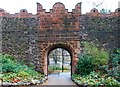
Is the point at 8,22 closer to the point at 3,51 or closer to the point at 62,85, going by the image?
the point at 3,51

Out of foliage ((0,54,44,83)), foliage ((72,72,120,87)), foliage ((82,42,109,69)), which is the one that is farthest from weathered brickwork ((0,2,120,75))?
foliage ((72,72,120,87))

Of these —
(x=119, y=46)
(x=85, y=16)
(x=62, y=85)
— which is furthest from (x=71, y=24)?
(x=62, y=85)

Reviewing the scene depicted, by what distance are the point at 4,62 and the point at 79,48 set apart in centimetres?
446

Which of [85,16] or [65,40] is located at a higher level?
[85,16]

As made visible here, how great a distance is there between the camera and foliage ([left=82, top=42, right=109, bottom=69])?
40.3 feet

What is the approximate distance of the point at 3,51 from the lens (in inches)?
538

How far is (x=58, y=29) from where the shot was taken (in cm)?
1334

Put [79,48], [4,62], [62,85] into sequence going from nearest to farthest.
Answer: [62,85]
[4,62]
[79,48]

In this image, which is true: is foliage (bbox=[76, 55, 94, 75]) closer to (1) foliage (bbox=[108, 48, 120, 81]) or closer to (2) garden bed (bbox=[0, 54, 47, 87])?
(1) foliage (bbox=[108, 48, 120, 81])

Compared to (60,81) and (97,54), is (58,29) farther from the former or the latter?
(60,81)

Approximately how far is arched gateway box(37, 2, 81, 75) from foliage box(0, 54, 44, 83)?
4.50 feet

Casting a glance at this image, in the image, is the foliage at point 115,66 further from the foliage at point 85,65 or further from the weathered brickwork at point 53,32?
the foliage at point 85,65

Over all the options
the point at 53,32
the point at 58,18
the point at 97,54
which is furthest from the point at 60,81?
the point at 58,18

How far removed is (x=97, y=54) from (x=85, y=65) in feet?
3.01
